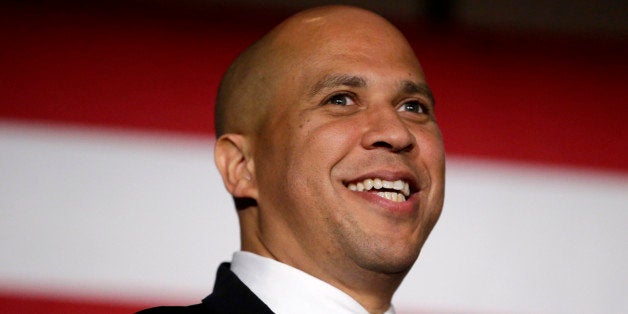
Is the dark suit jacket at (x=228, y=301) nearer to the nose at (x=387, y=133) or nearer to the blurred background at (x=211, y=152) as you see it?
the nose at (x=387, y=133)

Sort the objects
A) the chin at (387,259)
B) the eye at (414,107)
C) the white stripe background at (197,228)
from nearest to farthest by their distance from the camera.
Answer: the chin at (387,259)
the eye at (414,107)
the white stripe background at (197,228)

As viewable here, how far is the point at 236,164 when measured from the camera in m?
1.53

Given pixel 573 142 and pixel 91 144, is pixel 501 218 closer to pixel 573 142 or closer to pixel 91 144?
pixel 573 142

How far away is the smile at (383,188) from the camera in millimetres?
1407

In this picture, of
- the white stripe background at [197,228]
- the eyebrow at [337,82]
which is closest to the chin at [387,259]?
the eyebrow at [337,82]

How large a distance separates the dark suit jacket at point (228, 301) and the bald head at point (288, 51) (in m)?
0.23

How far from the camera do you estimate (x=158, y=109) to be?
2113 mm

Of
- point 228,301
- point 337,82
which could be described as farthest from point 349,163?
point 228,301

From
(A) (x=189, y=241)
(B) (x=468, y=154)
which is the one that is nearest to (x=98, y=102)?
(A) (x=189, y=241)

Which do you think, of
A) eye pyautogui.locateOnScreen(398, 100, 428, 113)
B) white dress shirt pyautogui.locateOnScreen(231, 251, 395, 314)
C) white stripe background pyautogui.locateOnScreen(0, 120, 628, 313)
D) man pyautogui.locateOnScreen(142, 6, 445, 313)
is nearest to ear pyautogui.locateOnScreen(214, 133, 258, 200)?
man pyautogui.locateOnScreen(142, 6, 445, 313)

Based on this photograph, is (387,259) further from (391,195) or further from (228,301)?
(228,301)

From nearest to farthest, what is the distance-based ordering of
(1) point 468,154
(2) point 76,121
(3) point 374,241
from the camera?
(3) point 374,241
(2) point 76,121
(1) point 468,154

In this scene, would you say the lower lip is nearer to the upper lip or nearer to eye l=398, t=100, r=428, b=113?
the upper lip

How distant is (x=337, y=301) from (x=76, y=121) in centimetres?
86
